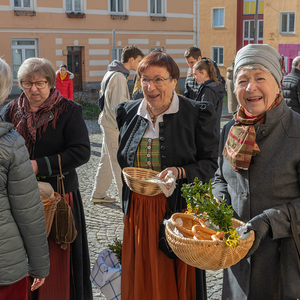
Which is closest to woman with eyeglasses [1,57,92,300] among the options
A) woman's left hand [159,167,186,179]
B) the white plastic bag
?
the white plastic bag

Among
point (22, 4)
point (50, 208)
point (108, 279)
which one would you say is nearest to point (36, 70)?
point (50, 208)

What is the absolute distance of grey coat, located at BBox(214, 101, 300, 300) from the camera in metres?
2.39

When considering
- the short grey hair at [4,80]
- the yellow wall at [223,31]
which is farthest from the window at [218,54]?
the short grey hair at [4,80]

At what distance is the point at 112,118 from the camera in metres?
6.27

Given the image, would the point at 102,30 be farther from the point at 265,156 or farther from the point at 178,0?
the point at 265,156

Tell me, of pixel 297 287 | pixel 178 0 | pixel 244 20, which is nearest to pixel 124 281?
pixel 297 287

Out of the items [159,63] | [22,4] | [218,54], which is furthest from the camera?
[218,54]

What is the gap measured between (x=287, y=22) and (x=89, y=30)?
1401 centimetres

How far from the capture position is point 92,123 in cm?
1593

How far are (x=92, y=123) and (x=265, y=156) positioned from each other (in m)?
13.8

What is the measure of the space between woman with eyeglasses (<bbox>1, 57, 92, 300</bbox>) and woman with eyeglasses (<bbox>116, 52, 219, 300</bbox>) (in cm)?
52

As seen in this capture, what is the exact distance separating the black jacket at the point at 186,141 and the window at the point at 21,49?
76.0 ft

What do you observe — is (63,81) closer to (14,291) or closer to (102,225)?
(102,225)

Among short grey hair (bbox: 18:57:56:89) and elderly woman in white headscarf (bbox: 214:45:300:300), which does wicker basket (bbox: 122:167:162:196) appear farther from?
short grey hair (bbox: 18:57:56:89)
